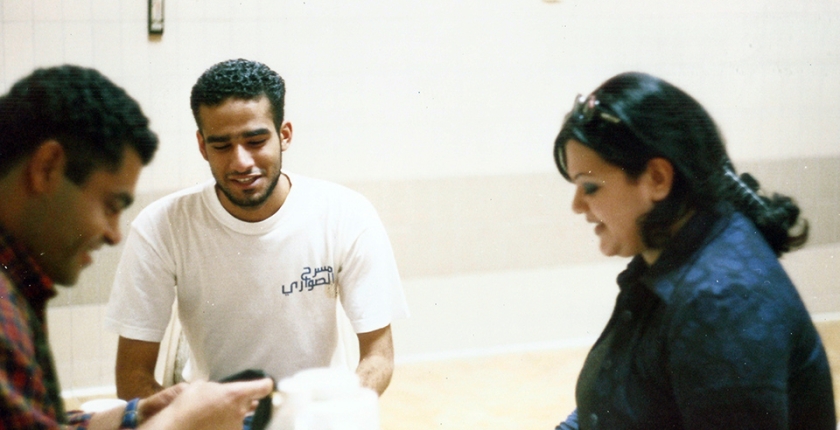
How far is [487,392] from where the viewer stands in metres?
2.07

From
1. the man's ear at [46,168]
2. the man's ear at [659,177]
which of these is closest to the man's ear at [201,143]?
the man's ear at [46,168]

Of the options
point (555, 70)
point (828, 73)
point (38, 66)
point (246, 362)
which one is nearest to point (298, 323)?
point (246, 362)

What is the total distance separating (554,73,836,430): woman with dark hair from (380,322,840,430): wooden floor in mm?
899

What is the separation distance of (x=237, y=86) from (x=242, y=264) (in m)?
0.32

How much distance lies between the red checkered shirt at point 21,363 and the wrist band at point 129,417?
0.83 feet

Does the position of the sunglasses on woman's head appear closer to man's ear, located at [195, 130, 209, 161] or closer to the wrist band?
man's ear, located at [195, 130, 209, 161]

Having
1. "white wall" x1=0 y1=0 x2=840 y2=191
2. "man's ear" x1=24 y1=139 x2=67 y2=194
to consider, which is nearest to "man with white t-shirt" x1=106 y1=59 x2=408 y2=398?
"white wall" x1=0 y1=0 x2=840 y2=191

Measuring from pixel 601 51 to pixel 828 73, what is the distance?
1.71 feet

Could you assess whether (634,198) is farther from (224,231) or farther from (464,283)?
(464,283)

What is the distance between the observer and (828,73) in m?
1.59

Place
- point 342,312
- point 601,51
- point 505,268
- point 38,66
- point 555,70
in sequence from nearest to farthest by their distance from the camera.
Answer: point 38,66 → point 342,312 → point 601,51 → point 555,70 → point 505,268

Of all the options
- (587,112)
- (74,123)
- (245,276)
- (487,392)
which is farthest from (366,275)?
(487,392)

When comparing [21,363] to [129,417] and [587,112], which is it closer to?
[129,417]

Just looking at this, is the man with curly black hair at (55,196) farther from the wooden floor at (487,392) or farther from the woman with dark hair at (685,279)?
the wooden floor at (487,392)
